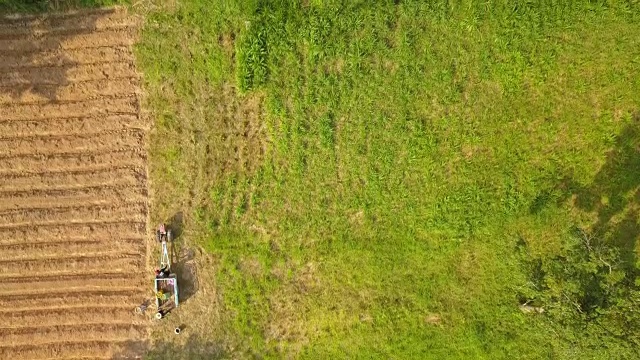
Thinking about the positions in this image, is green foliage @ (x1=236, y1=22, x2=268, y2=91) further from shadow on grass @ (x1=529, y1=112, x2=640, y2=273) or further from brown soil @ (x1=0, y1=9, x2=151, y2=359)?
shadow on grass @ (x1=529, y1=112, x2=640, y2=273)

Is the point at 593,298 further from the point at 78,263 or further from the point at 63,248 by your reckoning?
the point at 63,248

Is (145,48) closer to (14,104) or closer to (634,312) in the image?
(14,104)

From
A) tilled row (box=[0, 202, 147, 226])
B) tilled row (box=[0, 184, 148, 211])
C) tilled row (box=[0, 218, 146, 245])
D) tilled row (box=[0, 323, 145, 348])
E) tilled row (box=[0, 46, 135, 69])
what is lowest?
tilled row (box=[0, 323, 145, 348])

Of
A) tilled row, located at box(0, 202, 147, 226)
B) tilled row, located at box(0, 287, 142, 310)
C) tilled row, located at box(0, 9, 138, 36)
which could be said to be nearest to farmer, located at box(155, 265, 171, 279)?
tilled row, located at box(0, 287, 142, 310)

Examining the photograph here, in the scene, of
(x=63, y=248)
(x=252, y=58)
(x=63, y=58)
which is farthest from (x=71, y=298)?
(x=252, y=58)

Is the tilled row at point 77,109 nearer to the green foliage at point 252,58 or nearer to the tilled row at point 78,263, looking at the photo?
the green foliage at point 252,58

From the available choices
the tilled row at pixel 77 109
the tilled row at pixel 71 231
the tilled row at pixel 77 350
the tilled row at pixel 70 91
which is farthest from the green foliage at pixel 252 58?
the tilled row at pixel 77 350
